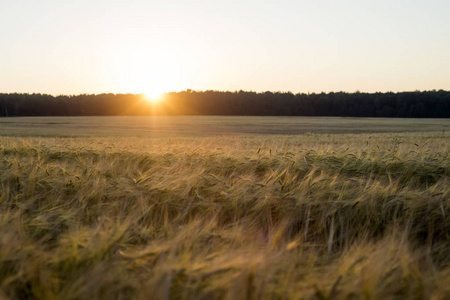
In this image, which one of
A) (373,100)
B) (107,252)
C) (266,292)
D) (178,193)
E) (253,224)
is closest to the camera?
(266,292)

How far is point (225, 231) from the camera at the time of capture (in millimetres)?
2137

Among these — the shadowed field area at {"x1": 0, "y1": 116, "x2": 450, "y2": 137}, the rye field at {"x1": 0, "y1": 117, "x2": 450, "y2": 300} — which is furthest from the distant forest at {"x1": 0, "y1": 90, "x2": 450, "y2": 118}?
the rye field at {"x1": 0, "y1": 117, "x2": 450, "y2": 300}

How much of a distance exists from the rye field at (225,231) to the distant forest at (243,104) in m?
98.0

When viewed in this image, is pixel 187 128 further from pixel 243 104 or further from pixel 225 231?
pixel 243 104

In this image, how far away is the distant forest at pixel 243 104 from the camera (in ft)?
302

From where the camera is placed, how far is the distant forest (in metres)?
92.2

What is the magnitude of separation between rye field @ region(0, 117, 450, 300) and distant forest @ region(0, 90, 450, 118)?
98.0 m

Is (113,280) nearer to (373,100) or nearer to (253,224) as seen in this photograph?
(253,224)

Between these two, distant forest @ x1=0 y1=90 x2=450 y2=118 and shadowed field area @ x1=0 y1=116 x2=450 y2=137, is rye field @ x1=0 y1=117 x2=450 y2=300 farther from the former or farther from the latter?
distant forest @ x1=0 y1=90 x2=450 y2=118

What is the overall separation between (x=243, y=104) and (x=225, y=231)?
342 feet

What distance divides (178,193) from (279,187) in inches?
33.3

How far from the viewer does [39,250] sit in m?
1.68

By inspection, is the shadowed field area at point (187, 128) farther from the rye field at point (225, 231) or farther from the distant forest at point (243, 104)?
the distant forest at point (243, 104)

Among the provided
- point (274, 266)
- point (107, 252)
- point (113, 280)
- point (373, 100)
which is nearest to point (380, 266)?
point (274, 266)
